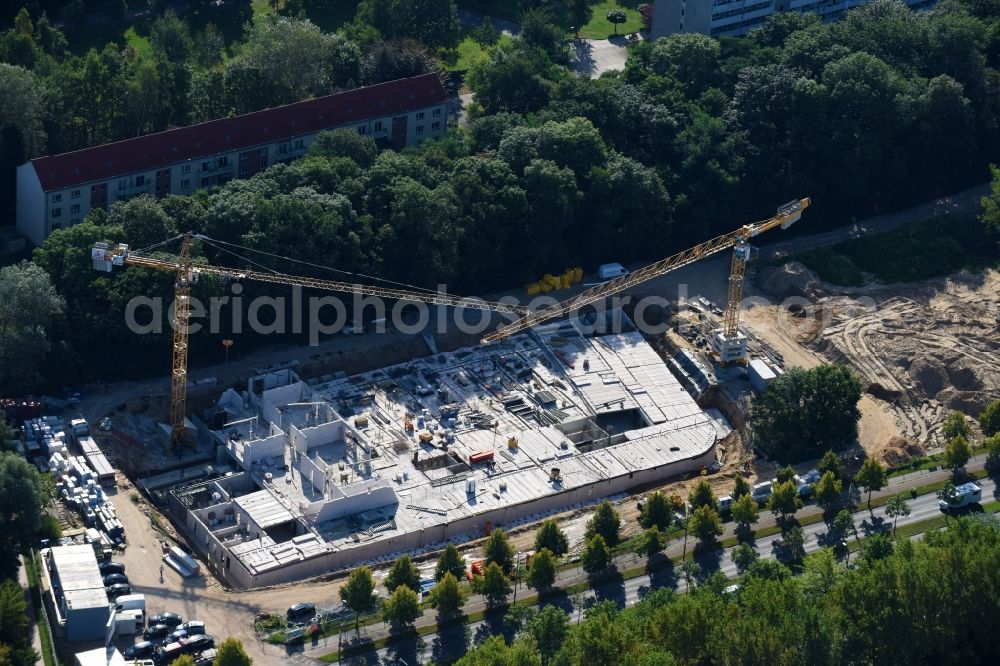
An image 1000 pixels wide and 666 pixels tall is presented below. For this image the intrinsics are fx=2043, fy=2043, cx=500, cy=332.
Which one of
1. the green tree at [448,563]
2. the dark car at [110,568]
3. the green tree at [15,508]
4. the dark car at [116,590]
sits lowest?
the green tree at [448,563]

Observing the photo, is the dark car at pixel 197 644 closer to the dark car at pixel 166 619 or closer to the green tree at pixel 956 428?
the dark car at pixel 166 619

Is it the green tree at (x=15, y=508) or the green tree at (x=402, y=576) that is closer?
the green tree at (x=15, y=508)

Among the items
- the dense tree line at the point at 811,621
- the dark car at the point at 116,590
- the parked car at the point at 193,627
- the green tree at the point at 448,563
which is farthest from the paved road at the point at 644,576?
the dark car at the point at 116,590

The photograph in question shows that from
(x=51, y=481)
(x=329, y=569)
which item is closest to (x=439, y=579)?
(x=329, y=569)

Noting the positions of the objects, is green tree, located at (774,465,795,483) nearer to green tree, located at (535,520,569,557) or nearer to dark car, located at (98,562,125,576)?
green tree, located at (535,520,569,557)

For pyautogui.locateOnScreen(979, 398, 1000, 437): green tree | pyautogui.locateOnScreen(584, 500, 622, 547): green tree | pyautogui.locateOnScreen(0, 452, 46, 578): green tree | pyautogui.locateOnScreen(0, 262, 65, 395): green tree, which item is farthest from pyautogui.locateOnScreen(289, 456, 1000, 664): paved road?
pyautogui.locateOnScreen(0, 262, 65, 395): green tree

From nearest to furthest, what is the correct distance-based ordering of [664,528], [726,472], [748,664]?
[748,664]
[664,528]
[726,472]

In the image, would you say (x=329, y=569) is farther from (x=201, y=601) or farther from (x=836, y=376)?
(x=836, y=376)
